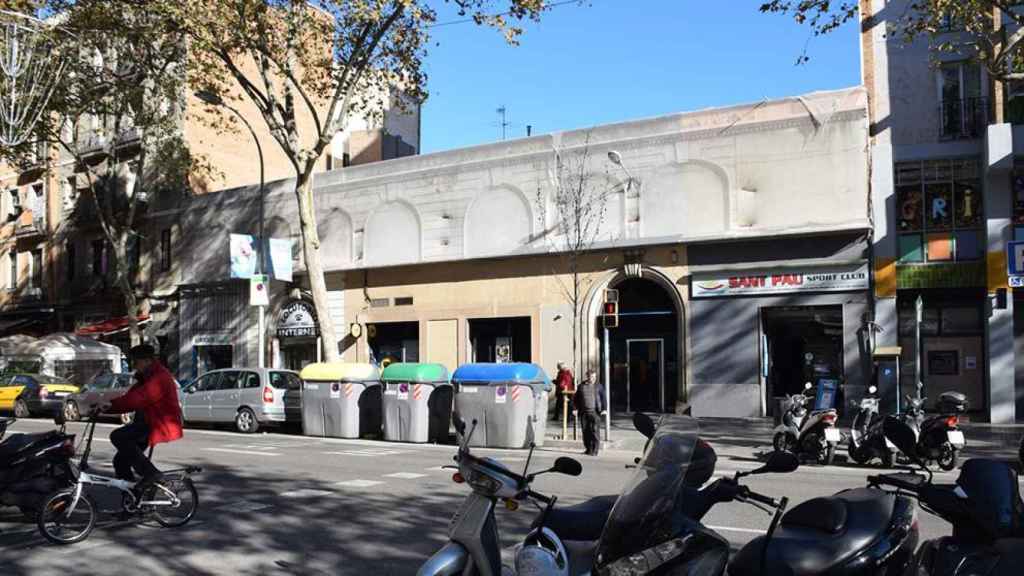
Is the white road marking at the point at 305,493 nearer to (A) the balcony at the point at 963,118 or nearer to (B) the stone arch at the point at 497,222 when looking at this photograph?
(B) the stone arch at the point at 497,222

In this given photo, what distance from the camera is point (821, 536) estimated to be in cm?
379

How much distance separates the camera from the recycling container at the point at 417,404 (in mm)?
18141

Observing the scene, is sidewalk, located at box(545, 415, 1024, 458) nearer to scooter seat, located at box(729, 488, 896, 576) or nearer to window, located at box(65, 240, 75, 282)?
scooter seat, located at box(729, 488, 896, 576)

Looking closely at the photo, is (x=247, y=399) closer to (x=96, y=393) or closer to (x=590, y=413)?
(x=96, y=393)

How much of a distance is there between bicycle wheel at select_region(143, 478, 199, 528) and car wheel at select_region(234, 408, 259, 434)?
1254cm

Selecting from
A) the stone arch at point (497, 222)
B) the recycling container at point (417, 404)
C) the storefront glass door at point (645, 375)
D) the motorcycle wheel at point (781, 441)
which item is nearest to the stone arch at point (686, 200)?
the storefront glass door at point (645, 375)

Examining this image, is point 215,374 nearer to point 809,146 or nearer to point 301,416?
point 301,416

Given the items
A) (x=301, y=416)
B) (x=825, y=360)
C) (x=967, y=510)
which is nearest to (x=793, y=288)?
(x=825, y=360)

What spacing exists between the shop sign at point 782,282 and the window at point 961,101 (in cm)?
429

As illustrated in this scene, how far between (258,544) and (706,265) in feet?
52.8

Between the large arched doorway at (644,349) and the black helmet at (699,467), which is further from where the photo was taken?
the large arched doorway at (644,349)

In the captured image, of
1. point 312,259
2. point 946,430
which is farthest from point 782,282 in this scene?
point 312,259

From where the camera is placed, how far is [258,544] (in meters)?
7.71

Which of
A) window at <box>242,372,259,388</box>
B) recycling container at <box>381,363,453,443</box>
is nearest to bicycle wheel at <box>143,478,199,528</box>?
recycling container at <box>381,363,453,443</box>
